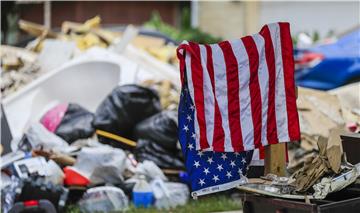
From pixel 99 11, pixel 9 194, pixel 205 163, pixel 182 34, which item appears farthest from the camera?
pixel 99 11

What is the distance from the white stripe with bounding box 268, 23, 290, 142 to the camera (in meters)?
4.75

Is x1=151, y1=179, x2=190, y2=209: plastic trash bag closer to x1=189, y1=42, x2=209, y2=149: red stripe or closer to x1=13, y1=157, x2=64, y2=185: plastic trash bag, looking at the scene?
x1=13, y1=157, x2=64, y2=185: plastic trash bag

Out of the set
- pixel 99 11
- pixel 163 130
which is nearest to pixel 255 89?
pixel 163 130

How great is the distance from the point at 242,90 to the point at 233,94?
7 cm

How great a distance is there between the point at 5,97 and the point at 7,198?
3.64 m

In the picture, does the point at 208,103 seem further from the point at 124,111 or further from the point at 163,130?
the point at 124,111


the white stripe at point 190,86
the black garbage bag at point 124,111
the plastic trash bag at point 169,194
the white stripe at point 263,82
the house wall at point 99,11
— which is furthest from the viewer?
the house wall at point 99,11

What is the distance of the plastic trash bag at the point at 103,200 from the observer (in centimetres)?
682

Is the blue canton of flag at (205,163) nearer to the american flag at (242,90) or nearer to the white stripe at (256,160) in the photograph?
the american flag at (242,90)

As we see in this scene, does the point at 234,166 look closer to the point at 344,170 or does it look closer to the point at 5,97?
the point at 344,170

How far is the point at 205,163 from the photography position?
4609 mm

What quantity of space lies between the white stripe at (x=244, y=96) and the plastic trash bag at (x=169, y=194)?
254 cm

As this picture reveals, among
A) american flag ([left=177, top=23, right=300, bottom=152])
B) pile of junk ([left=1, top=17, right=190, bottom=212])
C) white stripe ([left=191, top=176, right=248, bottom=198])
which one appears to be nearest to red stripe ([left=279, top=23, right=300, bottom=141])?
american flag ([left=177, top=23, right=300, bottom=152])

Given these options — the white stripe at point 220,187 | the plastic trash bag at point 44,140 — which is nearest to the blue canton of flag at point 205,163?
the white stripe at point 220,187
